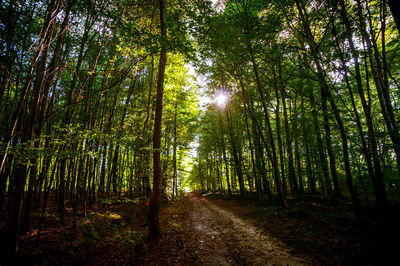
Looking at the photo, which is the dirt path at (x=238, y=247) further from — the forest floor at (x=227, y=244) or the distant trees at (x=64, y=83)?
the distant trees at (x=64, y=83)

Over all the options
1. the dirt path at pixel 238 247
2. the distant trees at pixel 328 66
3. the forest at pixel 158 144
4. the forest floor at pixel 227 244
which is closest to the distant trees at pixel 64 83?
the forest at pixel 158 144

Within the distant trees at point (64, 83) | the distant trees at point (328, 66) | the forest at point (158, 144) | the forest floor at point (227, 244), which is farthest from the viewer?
the distant trees at point (328, 66)

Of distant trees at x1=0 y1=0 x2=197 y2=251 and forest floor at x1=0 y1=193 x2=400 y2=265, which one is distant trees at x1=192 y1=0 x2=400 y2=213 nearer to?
forest floor at x1=0 y1=193 x2=400 y2=265

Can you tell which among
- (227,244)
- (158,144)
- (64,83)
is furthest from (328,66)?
(64,83)

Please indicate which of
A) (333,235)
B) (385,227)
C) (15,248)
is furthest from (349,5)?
(15,248)

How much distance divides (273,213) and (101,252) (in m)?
8.43

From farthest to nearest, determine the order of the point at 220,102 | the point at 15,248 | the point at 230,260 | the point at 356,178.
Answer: the point at 220,102
the point at 356,178
the point at 230,260
the point at 15,248

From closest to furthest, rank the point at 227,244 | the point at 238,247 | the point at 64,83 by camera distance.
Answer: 1. the point at 238,247
2. the point at 227,244
3. the point at 64,83

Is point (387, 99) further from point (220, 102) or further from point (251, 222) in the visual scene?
point (220, 102)

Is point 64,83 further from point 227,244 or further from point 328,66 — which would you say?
point 328,66

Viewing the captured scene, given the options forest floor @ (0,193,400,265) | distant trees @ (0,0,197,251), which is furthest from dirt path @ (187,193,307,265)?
distant trees @ (0,0,197,251)

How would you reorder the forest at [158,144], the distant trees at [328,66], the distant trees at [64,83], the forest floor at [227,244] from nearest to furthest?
the distant trees at [64,83] → the forest at [158,144] → the forest floor at [227,244] → the distant trees at [328,66]

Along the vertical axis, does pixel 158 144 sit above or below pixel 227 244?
above

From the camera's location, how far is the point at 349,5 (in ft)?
21.9
